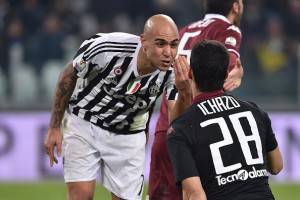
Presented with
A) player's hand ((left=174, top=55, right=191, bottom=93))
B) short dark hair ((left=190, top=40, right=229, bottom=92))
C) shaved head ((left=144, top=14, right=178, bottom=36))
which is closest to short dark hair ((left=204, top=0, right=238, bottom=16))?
shaved head ((left=144, top=14, right=178, bottom=36))

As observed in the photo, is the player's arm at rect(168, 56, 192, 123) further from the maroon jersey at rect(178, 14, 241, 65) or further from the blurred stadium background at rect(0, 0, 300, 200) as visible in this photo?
the blurred stadium background at rect(0, 0, 300, 200)

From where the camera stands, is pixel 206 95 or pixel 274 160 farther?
pixel 274 160

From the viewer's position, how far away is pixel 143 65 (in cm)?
635

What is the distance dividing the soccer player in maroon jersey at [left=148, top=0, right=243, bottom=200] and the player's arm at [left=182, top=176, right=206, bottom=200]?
2.09m

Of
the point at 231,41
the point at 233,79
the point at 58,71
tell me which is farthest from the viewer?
the point at 58,71

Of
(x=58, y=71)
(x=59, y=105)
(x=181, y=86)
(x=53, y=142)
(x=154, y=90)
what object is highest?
(x=181, y=86)

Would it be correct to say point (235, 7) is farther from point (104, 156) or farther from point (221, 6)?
point (104, 156)

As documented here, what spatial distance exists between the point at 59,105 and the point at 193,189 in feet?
7.50

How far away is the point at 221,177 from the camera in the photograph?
15.5 feet

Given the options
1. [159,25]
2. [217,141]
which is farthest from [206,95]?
[159,25]

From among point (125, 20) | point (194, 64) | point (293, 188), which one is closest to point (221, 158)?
point (194, 64)

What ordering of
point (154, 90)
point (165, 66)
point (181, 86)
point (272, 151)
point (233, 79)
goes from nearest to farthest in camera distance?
point (272, 151) → point (181, 86) → point (165, 66) → point (233, 79) → point (154, 90)

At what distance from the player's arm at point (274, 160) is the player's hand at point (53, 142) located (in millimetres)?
1968

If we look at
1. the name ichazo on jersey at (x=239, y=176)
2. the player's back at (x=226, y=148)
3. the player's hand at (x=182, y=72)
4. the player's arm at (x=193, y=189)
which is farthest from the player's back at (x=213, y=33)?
the player's arm at (x=193, y=189)
